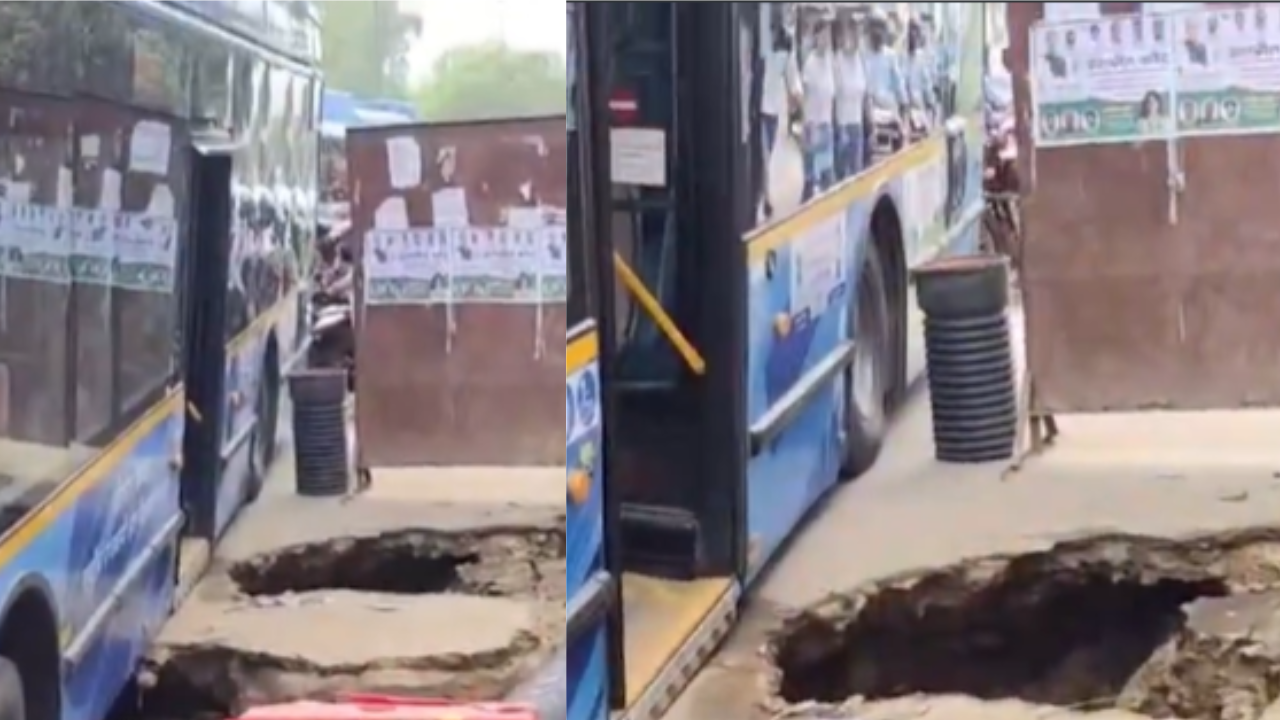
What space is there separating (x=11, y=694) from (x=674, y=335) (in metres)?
0.99

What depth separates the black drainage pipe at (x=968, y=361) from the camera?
2674 mm

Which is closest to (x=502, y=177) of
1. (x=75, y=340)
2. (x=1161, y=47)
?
(x=75, y=340)

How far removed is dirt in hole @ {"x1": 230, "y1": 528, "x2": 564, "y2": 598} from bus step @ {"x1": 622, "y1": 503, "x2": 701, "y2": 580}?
0.33m

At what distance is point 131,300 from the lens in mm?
2373

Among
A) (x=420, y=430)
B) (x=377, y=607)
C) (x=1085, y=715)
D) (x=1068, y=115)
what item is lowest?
(x=1085, y=715)

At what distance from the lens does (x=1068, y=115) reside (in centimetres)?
258

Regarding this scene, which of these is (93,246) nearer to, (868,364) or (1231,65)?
(868,364)

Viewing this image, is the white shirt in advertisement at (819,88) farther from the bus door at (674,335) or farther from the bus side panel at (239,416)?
the bus side panel at (239,416)

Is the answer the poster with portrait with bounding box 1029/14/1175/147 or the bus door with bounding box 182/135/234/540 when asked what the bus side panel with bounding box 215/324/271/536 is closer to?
the bus door with bounding box 182/135/234/540

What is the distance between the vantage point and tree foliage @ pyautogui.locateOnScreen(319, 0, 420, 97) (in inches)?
93.4

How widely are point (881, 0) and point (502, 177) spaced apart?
0.71m

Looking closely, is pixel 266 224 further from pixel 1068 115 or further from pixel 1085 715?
pixel 1085 715

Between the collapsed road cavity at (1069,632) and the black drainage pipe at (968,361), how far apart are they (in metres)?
0.18

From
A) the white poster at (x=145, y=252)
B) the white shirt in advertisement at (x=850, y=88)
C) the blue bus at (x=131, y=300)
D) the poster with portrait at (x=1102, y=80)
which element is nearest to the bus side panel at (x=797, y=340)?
the white shirt in advertisement at (x=850, y=88)
